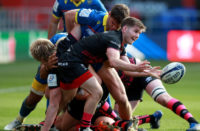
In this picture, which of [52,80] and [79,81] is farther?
[52,80]

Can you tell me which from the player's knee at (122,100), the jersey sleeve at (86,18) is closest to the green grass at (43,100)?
the player's knee at (122,100)

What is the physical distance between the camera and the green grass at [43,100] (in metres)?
9.07

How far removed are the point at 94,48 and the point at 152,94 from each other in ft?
4.31

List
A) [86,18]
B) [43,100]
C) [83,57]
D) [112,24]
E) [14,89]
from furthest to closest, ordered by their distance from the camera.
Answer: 1. [14,89]
2. [43,100]
3. [86,18]
4. [112,24]
5. [83,57]

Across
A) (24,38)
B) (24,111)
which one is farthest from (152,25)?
(24,111)

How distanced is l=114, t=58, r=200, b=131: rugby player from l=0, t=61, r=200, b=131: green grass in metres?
0.26

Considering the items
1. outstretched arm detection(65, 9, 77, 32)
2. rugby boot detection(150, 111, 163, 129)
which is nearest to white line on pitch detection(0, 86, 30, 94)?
outstretched arm detection(65, 9, 77, 32)

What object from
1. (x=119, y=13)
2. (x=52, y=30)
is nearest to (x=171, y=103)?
(x=119, y=13)

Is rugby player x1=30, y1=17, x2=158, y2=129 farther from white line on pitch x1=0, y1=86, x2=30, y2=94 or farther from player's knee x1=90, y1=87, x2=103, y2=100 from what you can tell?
white line on pitch x1=0, y1=86, x2=30, y2=94

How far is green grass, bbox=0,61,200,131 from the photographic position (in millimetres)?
9070

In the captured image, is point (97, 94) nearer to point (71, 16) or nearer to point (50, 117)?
point (50, 117)

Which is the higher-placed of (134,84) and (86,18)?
(86,18)

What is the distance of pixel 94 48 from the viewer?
23.2 feet

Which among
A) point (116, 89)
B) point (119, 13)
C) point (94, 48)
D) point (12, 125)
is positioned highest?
point (119, 13)
